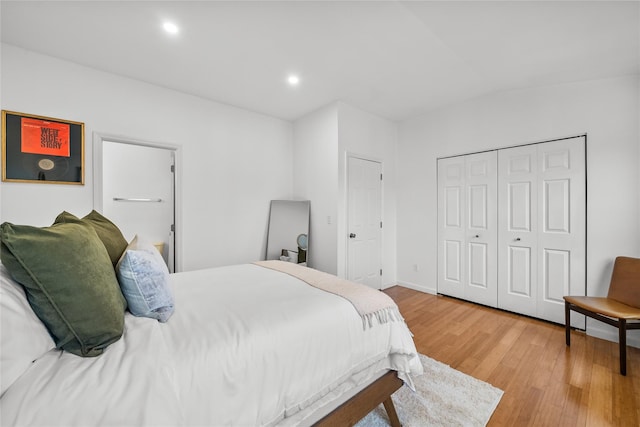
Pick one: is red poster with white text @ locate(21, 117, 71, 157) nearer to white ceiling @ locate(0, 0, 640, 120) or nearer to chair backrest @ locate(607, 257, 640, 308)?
white ceiling @ locate(0, 0, 640, 120)

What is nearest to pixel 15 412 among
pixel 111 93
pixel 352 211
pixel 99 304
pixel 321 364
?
pixel 99 304

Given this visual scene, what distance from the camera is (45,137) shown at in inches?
94.0

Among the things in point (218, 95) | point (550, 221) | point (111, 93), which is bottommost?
point (550, 221)

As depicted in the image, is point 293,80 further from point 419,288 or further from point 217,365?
point 419,288

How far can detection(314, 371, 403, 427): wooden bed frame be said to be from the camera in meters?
1.20

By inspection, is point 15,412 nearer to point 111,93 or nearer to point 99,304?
point 99,304

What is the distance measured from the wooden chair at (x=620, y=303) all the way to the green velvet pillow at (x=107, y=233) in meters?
3.58

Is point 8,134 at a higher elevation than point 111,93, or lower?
lower

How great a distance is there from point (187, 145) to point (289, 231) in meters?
1.75

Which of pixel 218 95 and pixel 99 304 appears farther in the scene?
pixel 218 95

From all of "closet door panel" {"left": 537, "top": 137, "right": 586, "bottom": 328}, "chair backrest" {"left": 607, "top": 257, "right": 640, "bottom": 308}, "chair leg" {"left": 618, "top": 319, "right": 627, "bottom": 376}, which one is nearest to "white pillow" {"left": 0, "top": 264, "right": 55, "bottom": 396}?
"chair leg" {"left": 618, "top": 319, "right": 627, "bottom": 376}

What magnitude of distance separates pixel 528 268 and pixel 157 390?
12.2 ft

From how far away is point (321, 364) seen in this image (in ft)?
3.86

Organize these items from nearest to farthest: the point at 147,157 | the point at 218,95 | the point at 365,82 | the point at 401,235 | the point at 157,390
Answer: the point at 157,390, the point at 365,82, the point at 218,95, the point at 147,157, the point at 401,235
